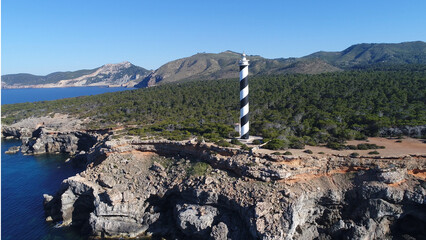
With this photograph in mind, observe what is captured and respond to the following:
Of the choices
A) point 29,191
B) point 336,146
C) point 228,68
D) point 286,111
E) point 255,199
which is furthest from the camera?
point 228,68

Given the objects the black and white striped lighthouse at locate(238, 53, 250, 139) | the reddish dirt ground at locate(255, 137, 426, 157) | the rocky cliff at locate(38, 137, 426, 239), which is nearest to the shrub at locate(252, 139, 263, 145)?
the black and white striped lighthouse at locate(238, 53, 250, 139)

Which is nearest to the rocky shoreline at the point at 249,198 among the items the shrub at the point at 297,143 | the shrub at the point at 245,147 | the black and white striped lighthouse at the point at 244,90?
the shrub at the point at 245,147

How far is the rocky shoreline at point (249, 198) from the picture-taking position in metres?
23.1

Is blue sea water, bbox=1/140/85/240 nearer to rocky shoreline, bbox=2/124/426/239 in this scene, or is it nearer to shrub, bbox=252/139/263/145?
rocky shoreline, bbox=2/124/426/239

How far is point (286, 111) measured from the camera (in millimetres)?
46844

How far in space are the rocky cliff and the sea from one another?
5.44 feet

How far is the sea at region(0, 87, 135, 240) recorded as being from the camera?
A: 27750 millimetres

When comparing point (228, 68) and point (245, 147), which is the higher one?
point (228, 68)

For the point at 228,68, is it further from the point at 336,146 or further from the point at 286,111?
the point at 336,146

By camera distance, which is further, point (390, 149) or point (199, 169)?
point (199, 169)

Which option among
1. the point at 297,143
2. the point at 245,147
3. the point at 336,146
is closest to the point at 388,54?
the point at 336,146

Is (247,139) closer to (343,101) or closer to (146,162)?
(146,162)

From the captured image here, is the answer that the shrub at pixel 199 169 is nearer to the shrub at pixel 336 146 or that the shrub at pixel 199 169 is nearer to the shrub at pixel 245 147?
the shrub at pixel 245 147

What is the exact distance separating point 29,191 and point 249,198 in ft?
105
